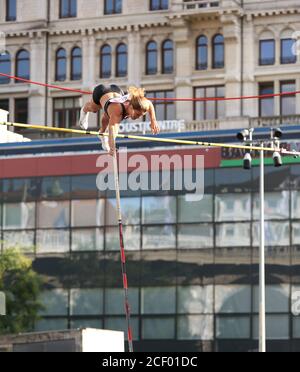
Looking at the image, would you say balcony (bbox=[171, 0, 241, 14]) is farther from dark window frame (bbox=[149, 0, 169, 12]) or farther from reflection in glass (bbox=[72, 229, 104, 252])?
reflection in glass (bbox=[72, 229, 104, 252])

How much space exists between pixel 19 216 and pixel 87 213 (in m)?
4.18

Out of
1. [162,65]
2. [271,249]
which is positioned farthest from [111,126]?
[162,65]

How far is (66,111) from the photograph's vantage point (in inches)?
4286

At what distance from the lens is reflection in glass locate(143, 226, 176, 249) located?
82.1 metres

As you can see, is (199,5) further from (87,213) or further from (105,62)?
(87,213)

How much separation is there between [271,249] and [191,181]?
5.88 m

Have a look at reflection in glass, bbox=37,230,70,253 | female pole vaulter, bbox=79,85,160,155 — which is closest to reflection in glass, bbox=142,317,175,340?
reflection in glass, bbox=37,230,70,253

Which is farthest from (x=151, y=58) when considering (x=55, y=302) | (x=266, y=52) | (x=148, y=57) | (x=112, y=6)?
(x=55, y=302)

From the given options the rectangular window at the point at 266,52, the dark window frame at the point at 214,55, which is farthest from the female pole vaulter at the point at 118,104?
the dark window frame at the point at 214,55

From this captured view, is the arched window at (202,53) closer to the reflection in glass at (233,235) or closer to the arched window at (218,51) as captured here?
the arched window at (218,51)

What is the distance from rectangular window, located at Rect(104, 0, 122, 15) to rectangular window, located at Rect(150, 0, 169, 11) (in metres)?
2.67

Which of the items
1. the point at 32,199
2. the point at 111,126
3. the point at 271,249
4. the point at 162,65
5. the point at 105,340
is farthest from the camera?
the point at 162,65

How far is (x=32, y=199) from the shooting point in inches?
3359

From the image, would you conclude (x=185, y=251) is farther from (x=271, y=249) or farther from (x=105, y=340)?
(x=105, y=340)
